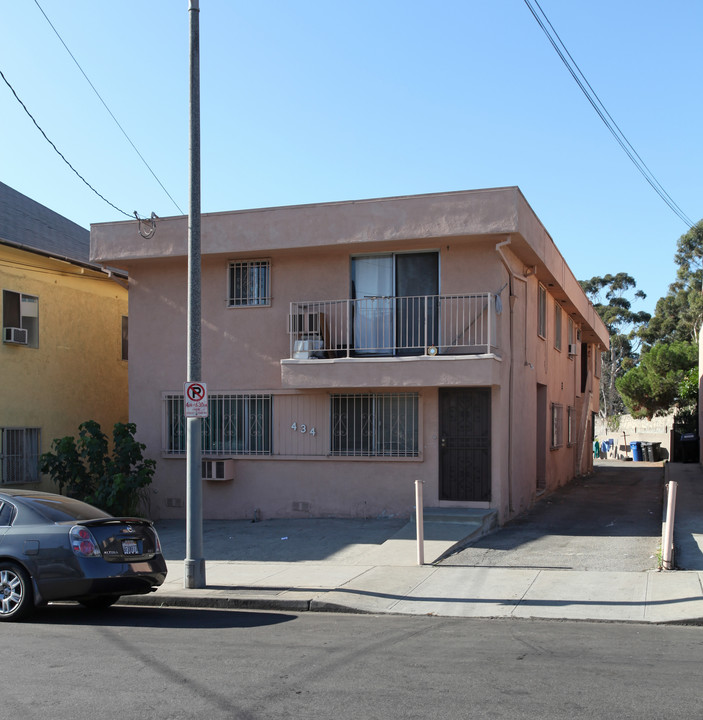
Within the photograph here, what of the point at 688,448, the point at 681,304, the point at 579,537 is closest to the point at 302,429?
the point at 579,537

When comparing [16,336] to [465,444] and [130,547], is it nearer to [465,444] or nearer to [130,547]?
[465,444]

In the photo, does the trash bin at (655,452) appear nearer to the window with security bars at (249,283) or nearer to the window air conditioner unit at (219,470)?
the window with security bars at (249,283)

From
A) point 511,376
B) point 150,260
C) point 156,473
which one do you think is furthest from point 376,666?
point 150,260

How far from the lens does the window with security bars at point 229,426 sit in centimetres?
1619

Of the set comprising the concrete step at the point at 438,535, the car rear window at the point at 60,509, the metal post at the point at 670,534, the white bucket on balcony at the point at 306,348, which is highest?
the white bucket on balcony at the point at 306,348

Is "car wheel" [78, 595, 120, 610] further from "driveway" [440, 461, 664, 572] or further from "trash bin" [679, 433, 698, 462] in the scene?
"trash bin" [679, 433, 698, 462]

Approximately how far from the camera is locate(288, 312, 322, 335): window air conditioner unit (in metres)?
15.6

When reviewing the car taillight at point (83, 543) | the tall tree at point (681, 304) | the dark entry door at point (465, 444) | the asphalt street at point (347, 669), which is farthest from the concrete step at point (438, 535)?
the tall tree at point (681, 304)

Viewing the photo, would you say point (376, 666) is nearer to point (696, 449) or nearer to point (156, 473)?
point (156, 473)

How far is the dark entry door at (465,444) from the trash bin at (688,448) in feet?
63.0

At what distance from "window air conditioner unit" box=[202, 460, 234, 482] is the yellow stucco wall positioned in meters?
4.25

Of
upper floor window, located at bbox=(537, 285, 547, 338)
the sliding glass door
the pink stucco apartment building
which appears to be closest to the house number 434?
the pink stucco apartment building

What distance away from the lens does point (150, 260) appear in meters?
16.9

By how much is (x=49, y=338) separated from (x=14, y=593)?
10.6 m
